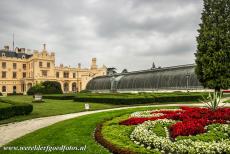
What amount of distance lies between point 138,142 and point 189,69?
126ft

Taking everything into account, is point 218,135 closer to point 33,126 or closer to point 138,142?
point 138,142

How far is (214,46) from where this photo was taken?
31234 mm

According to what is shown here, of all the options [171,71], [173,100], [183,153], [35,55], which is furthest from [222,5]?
[35,55]

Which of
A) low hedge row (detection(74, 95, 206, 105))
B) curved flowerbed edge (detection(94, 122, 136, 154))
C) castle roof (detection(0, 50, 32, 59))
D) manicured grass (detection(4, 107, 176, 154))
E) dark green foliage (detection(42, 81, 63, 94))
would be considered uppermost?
castle roof (detection(0, 50, 32, 59))

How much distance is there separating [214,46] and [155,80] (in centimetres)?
1960

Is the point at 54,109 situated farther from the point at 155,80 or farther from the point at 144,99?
the point at 155,80

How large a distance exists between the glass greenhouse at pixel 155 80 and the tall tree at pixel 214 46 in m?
9.32

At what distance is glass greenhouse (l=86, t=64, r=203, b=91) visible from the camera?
43719 mm

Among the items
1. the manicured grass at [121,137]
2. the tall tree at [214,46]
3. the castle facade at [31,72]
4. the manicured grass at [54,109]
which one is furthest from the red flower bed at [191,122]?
the castle facade at [31,72]

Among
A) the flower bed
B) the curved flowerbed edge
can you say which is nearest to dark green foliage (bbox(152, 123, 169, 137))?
the flower bed

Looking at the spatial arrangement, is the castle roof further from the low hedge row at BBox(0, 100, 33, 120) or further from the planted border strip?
the low hedge row at BBox(0, 100, 33, 120)

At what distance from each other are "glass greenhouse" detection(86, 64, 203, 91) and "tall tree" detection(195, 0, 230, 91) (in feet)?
30.6

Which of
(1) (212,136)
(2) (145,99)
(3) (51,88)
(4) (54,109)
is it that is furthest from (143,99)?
(3) (51,88)

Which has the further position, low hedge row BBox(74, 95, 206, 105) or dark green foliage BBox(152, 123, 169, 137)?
low hedge row BBox(74, 95, 206, 105)
